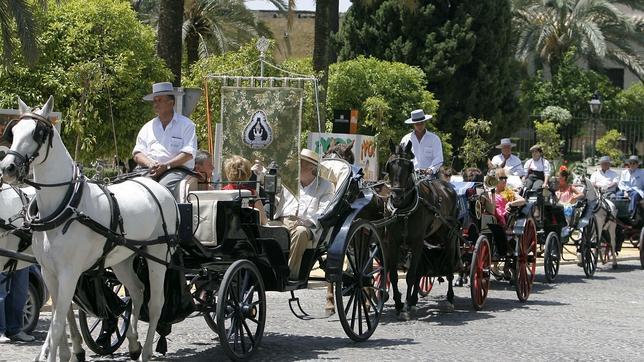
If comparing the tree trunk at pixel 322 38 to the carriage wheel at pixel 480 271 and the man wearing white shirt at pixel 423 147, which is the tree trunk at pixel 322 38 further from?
the carriage wheel at pixel 480 271

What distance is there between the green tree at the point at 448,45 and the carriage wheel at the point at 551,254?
806 inches

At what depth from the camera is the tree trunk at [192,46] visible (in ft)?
120

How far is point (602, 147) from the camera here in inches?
1738

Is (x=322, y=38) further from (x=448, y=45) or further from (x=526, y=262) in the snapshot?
(x=448, y=45)

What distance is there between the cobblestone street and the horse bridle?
2.32 metres

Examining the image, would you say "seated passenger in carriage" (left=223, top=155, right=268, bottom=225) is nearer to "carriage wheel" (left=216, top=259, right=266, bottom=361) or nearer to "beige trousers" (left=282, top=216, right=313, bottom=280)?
"beige trousers" (left=282, top=216, right=313, bottom=280)

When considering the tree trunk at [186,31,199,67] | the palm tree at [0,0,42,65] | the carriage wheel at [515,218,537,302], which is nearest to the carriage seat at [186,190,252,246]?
the carriage wheel at [515,218,537,302]

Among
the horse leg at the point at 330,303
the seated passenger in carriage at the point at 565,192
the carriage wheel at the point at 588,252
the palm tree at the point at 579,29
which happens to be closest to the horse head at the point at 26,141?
the horse leg at the point at 330,303

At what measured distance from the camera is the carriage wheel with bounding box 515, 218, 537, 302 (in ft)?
46.9

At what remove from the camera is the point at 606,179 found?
21.2 meters

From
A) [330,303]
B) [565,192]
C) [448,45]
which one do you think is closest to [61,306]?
[330,303]

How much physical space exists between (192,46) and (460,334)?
2689 centimetres

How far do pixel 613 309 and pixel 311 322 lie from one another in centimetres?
421

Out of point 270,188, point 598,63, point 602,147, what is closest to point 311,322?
point 270,188
